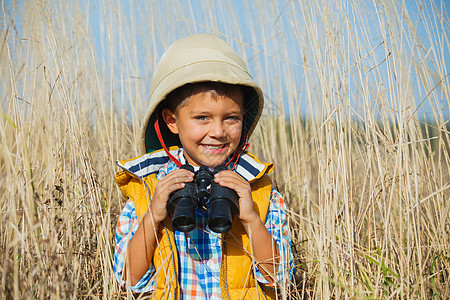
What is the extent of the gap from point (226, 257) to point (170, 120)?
2.38ft

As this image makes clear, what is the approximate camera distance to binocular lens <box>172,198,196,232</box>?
56.7 inches

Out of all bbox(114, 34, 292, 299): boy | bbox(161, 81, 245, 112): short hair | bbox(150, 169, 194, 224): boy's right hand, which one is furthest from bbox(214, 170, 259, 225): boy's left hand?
bbox(161, 81, 245, 112): short hair

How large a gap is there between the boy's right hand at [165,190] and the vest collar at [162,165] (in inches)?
7.8

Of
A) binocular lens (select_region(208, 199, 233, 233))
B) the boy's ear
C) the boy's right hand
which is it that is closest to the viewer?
binocular lens (select_region(208, 199, 233, 233))

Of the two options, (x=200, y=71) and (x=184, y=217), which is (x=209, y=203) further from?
(x=200, y=71)

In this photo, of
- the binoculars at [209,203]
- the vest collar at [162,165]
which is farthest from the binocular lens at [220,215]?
the vest collar at [162,165]

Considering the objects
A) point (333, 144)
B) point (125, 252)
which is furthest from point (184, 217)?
point (333, 144)

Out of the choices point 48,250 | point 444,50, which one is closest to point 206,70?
point 48,250

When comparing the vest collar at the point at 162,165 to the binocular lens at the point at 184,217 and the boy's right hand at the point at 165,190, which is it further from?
the binocular lens at the point at 184,217

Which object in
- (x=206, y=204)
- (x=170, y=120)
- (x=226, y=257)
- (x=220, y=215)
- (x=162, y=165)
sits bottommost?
(x=226, y=257)

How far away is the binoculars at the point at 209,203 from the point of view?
56.7 inches

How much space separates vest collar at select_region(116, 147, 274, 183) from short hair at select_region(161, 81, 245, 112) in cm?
26

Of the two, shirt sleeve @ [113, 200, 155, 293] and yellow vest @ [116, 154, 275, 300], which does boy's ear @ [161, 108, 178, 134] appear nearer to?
yellow vest @ [116, 154, 275, 300]

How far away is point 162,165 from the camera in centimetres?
200
